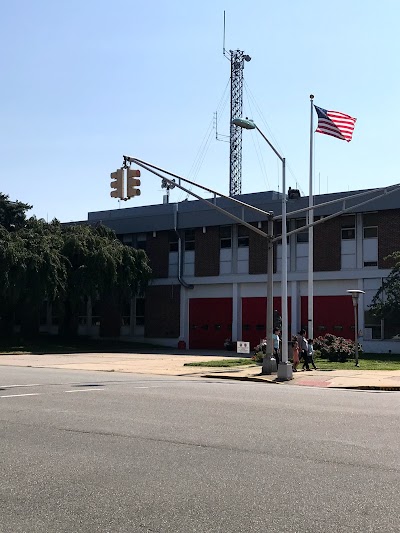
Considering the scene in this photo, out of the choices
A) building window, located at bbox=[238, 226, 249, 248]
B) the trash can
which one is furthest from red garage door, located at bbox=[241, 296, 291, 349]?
the trash can

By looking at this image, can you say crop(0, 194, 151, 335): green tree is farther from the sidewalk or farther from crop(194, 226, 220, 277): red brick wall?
the sidewalk

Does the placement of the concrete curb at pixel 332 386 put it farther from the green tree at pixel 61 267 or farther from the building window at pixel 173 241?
the building window at pixel 173 241

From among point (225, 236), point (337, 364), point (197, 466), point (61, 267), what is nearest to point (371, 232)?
point (225, 236)

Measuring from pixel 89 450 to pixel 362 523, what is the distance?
4227 millimetres

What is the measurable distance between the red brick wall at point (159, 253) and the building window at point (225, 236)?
4.77 m

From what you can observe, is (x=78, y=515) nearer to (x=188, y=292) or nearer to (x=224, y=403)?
(x=224, y=403)

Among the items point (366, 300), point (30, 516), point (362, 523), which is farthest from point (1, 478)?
point (366, 300)

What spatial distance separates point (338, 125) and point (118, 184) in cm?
1291

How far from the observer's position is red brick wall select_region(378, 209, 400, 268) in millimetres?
41031

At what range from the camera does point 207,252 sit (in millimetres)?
48812

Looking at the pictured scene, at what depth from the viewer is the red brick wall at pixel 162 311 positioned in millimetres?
50062

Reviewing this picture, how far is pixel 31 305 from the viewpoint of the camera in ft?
145

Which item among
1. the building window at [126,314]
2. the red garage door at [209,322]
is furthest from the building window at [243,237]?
the building window at [126,314]

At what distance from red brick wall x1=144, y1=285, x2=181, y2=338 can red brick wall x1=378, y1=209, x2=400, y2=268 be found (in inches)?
611
